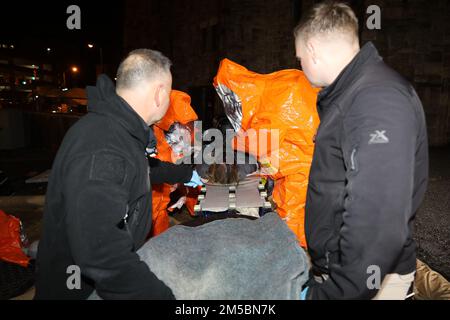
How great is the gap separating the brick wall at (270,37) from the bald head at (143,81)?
11.8 metres

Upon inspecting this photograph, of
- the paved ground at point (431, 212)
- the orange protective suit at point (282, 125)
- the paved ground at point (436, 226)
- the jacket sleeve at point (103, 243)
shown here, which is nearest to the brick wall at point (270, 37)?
the paved ground at point (431, 212)

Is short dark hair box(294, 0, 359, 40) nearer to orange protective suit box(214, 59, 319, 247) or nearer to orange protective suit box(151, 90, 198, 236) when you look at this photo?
orange protective suit box(214, 59, 319, 247)

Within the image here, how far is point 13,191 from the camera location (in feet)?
23.4

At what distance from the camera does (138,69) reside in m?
1.79

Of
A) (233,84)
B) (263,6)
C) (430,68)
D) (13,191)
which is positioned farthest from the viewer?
(263,6)

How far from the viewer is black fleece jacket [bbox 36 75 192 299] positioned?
1.37 metres

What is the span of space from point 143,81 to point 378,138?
51.1 inches

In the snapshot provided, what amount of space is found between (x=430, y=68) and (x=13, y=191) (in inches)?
547

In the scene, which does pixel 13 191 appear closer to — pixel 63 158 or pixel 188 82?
pixel 63 158

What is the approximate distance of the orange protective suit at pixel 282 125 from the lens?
303cm

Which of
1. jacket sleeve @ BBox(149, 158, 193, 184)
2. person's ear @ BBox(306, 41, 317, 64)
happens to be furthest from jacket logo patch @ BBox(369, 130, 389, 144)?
jacket sleeve @ BBox(149, 158, 193, 184)

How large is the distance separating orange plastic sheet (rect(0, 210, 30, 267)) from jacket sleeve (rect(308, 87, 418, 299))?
11.4 feet

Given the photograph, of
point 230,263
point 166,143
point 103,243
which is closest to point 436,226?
point 166,143
